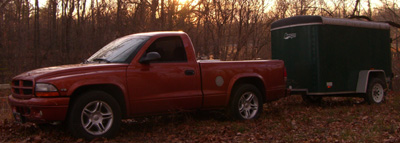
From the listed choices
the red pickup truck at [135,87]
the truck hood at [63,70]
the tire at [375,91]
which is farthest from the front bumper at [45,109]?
the tire at [375,91]

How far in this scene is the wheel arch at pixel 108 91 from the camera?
Answer: 18.7 ft

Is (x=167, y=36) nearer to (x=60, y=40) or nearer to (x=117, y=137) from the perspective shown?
(x=117, y=137)

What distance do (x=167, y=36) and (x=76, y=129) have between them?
2325 millimetres

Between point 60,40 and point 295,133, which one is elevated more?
point 60,40

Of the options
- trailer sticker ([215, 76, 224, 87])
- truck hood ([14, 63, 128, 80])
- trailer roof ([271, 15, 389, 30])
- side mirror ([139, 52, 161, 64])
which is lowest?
trailer sticker ([215, 76, 224, 87])

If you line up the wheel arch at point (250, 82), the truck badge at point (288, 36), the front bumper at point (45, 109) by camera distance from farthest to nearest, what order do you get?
the truck badge at point (288, 36), the wheel arch at point (250, 82), the front bumper at point (45, 109)

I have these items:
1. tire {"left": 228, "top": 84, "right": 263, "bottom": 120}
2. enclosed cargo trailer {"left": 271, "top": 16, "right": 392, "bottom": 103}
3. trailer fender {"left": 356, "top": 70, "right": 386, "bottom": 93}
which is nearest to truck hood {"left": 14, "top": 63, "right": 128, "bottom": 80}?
tire {"left": 228, "top": 84, "right": 263, "bottom": 120}

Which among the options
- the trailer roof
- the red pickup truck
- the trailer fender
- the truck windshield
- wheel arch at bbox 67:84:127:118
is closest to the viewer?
the red pickup truck

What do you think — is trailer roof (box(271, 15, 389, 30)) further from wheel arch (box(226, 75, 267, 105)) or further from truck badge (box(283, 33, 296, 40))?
wheel arch (box(226, 75, 267, 105))

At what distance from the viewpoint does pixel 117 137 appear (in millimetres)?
6102

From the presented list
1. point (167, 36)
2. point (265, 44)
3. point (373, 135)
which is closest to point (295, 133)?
point (373, 135)

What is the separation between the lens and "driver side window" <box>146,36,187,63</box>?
6668 mm

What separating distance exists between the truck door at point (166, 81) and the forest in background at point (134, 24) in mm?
12948

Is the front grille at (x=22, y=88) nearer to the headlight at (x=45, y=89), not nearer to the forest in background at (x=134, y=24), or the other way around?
the headlight at (x=45, y=89)
